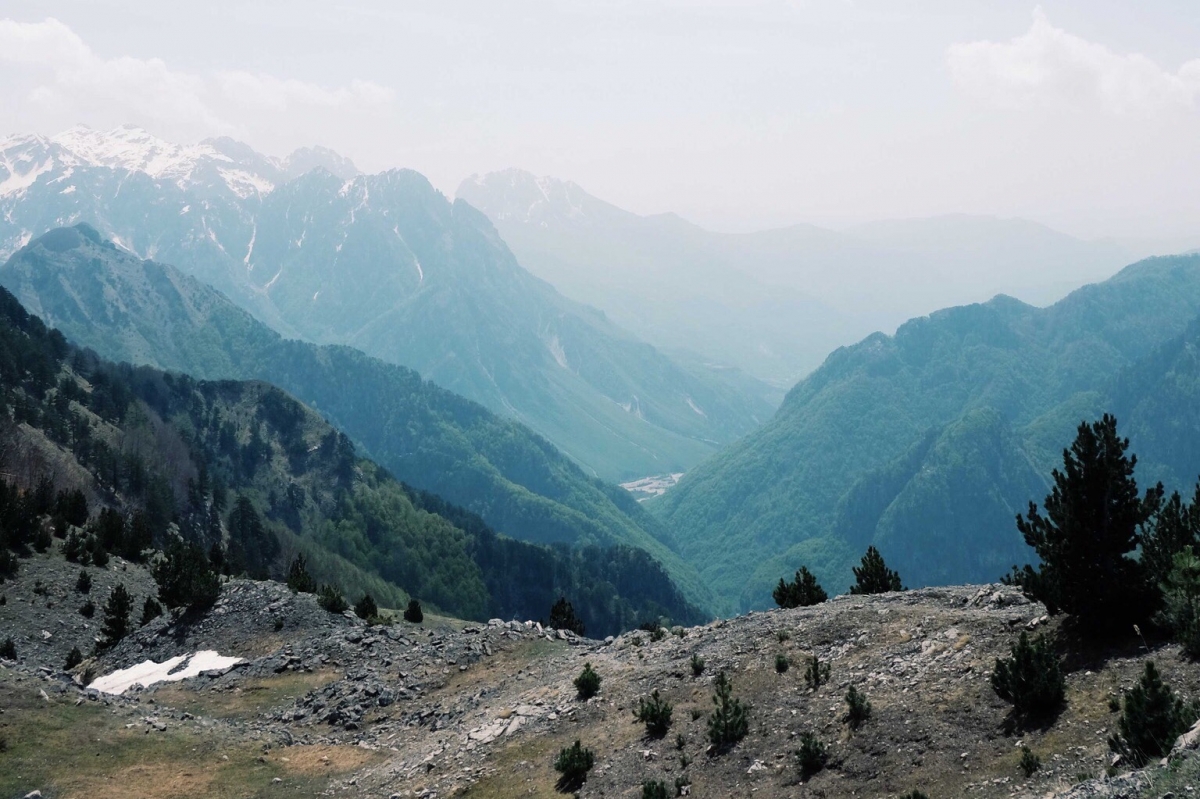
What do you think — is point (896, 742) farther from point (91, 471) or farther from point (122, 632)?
point (91, 471)

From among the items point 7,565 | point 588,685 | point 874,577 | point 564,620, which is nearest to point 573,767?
point 588,685

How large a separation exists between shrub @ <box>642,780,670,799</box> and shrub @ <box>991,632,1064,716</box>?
1253 cm

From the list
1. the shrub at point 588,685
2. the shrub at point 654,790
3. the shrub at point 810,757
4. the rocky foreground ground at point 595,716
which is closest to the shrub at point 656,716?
the rocky foreground ground at point 595,716

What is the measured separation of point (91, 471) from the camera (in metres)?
166

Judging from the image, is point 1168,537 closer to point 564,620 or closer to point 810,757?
point 810,757

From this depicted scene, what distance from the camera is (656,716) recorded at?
36.8 metres

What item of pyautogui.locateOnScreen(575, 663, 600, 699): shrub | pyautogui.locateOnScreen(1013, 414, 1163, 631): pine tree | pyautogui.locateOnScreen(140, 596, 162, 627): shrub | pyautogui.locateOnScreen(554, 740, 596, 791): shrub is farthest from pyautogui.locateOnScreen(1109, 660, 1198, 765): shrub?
pyautogui.locateOnScreen(140, 596, 162, 627): shrub

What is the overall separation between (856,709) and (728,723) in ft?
17.2

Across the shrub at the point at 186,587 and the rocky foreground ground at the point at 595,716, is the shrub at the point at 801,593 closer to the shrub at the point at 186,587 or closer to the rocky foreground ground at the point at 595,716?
the rocky foreground ground at the point at 595,716

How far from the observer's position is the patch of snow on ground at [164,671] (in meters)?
59.8

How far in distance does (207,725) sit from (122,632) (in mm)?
29920

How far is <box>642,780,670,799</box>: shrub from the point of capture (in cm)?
3020

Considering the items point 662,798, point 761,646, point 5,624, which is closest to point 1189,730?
point 662,798

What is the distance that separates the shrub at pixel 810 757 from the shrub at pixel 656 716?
742cm
